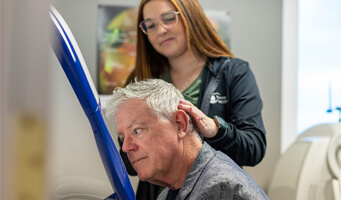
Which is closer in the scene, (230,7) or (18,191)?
(18,191)

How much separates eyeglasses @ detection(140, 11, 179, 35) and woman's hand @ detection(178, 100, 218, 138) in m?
0.39

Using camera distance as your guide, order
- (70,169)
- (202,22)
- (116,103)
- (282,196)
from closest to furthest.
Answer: (70,169) → (116,103) → (202,22) → (282,196)

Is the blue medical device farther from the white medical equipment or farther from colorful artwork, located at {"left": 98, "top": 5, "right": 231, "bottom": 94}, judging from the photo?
colorful artwork, located at {"left": 98, "top": 5, "right": 231, "bottom": 94}

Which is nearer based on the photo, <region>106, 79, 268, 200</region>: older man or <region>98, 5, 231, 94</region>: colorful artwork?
<region>106, 79, 268, 200</region>: older man

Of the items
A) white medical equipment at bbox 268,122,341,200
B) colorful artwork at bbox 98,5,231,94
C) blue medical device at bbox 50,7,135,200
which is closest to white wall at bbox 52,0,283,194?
colorful artwork at bbox 98,5,231,94

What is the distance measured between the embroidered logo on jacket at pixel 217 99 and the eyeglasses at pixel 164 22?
0.29m

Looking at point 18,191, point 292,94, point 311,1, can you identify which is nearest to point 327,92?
point 292,94

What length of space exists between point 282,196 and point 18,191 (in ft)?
8.40

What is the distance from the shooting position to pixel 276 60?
2920 millimetres

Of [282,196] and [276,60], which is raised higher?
[276,60]

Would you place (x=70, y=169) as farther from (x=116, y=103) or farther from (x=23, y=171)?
(x=116, y=103)

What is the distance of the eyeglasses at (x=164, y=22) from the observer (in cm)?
144

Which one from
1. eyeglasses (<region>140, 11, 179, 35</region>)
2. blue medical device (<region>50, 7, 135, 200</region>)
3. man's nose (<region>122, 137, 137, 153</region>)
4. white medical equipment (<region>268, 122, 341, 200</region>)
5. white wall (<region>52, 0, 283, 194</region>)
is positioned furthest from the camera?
white wall (<region>52, 0, 283, 194</region>)

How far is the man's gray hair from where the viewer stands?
113 cm
